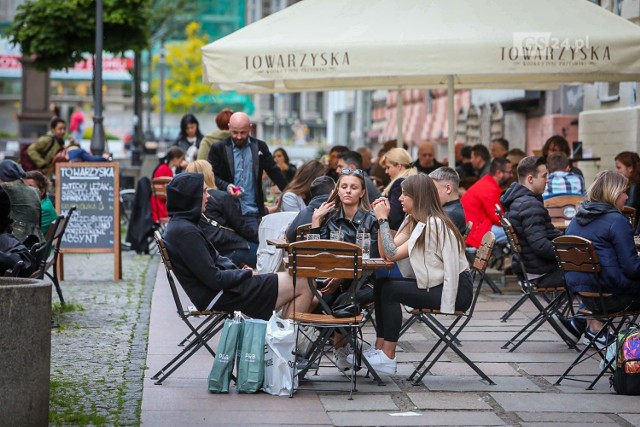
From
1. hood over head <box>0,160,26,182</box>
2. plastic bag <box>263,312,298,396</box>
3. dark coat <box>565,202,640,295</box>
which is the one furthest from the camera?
hood over head <box>0,160,26,182</box>

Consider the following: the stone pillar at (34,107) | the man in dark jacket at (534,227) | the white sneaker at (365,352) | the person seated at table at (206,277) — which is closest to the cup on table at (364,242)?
the person seated at table at (206,277)

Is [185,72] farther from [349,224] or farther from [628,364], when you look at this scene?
[628,364]

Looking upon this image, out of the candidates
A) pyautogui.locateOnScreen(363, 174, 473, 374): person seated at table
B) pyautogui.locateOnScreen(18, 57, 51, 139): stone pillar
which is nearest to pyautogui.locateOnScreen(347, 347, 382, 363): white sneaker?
pyautogui.locateOnScreen(363, 174, 473, 374): person seated at table

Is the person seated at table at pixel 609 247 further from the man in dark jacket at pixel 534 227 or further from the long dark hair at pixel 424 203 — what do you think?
the man in dark jacket at pixel 534 227

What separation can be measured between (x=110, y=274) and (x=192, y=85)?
175 ft

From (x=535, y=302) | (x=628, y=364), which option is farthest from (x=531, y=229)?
(x=628, y=364)

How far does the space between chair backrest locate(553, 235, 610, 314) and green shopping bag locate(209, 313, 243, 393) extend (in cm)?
233

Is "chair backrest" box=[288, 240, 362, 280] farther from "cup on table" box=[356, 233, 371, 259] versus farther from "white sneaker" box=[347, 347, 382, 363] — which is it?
"white sneaker" box=[347, 347, 382, 363]

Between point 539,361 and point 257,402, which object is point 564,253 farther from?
point 257,402

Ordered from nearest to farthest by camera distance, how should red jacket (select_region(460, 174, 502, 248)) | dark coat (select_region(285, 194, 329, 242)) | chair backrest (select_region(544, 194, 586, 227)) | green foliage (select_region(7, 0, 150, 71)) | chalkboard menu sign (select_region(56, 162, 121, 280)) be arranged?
dark coat (select_region(285, 194, 329, 242)) → chair backrest (select_region(544, 194, 586, 227)) → red jacket (select_region(460, 174, 502, 248)) → chalkboard menu sign (select_region(56, 162, 121, 280)) → green foliage (select_region(7, 0, 150, 71))

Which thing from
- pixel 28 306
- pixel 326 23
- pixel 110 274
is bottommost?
pixel 110 274

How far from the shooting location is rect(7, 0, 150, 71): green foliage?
24609 millimetres

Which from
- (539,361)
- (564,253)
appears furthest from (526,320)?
(564,253)

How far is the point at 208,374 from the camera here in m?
9.23
